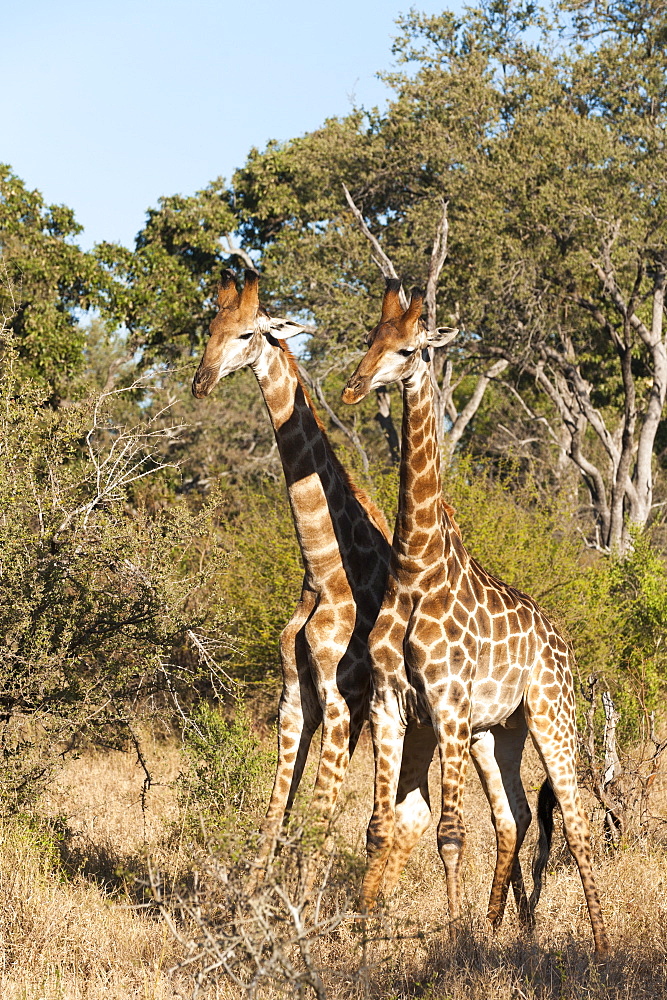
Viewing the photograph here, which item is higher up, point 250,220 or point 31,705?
point 250,220

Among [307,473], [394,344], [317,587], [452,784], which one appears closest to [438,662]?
[452,784]

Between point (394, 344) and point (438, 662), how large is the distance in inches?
65.1

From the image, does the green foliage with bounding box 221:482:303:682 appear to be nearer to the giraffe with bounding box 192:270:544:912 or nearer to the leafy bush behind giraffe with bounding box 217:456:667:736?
the leafy bush behind giraffe with bounding box 217:456:667:736

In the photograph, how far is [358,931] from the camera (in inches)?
184

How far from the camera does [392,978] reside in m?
5.12

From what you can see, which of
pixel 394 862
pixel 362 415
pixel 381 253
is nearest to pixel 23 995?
pixel 394 862

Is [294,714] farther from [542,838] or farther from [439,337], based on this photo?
[439,337]

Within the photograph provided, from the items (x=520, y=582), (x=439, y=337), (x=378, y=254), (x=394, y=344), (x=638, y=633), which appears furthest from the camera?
(x=378, y=254)

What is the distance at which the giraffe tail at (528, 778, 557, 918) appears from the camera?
6.36m

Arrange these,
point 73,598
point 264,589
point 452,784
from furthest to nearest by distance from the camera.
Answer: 1. point 264,589
2. point 73,598
3. point 452,784

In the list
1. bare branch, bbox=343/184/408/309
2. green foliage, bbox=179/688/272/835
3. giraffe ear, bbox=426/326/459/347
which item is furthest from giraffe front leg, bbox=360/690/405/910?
bare branch, bbox=343/184/408/309

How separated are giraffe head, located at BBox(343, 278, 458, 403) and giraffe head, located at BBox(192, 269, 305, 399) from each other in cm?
61

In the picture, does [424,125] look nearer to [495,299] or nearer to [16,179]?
[495,299]

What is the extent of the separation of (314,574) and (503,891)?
218 cm
